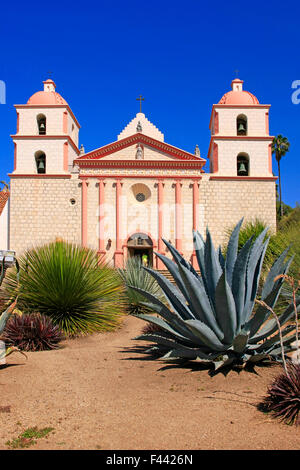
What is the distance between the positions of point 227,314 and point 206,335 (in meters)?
0.32

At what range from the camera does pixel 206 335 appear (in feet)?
15.1

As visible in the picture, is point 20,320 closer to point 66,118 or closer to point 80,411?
point 80,411

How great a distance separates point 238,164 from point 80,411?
22.5 metres

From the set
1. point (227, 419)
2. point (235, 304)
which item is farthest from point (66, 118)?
point (227, 419)

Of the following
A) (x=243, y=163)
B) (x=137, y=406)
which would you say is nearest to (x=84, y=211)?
(x=243, y=163)

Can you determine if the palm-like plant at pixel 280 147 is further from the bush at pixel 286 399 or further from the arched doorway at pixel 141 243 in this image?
the bush at pixel 286 399

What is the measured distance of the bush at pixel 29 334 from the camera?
7152mm

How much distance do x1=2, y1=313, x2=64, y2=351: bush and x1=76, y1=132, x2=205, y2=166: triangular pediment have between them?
17.6 metres

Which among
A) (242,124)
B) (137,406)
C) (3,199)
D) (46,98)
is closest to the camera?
(137,406)

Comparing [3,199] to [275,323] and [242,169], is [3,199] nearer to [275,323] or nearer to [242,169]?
[242,169]

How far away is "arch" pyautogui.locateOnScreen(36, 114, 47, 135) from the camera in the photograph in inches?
968

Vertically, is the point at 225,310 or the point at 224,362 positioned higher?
the point at 225,310

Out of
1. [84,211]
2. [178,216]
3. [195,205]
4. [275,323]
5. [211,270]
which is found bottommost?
[275,323]

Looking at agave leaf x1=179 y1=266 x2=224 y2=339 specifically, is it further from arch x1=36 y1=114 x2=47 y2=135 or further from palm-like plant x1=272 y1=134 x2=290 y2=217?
palm-like plant x1=272 y1=134 x2=290 y2=217
